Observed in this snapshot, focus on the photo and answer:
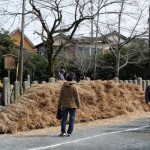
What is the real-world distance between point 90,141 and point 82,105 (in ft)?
16.5

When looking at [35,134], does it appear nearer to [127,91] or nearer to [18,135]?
[18,135]

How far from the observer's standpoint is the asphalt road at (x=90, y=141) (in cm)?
1016

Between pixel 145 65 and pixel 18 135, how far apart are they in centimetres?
3321

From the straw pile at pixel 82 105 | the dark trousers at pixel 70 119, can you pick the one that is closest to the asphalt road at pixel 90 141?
the dark trousers at pixel 70 119

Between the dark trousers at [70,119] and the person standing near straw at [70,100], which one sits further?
the person standing near straw at [70,100]

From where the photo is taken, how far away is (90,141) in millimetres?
11086

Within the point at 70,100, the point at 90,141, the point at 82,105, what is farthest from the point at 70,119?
the point at 82,105

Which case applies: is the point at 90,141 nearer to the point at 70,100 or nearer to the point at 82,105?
the point at 70,100

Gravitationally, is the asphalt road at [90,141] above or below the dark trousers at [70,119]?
below

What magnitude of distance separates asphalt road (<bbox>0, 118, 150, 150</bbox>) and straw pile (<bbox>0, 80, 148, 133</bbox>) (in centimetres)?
108

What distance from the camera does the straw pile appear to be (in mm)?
13289

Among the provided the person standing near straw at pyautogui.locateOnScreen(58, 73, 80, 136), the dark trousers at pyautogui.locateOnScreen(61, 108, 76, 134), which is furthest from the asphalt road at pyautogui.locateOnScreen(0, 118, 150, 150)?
the person standing near straw at pyautogui.locateOnScreen(58, 73, 80, 136)

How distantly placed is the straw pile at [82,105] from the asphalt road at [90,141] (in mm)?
1084

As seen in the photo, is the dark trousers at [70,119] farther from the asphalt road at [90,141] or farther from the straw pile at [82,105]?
the straw pile at [82,105]
